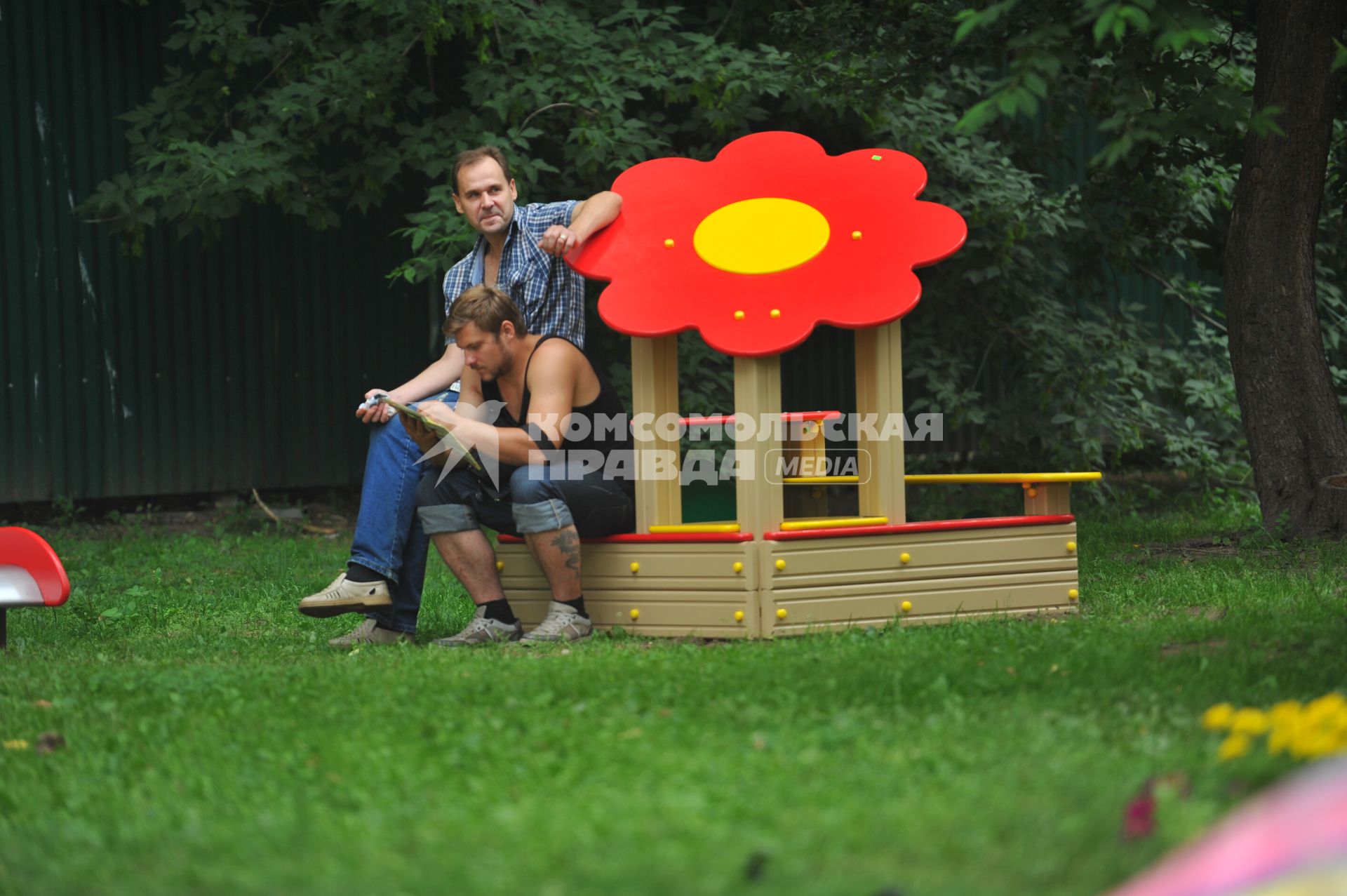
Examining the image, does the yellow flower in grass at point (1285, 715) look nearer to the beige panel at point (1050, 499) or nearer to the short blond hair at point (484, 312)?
the beige panel at point (1050, 499)

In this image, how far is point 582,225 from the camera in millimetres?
5668

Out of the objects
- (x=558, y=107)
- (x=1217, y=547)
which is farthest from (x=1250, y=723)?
(x=558, y=107)

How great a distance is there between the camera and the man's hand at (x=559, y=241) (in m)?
5.54

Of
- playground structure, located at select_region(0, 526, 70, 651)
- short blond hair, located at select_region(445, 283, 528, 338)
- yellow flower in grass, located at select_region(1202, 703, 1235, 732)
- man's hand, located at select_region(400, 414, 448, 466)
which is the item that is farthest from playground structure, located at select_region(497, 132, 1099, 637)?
yellow flower in grass, located at select_region(1202, 703, 1235, 732)

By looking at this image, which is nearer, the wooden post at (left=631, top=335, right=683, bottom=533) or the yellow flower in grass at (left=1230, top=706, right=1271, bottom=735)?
the yellow flower in grass at (left=1230, top=706, right=1271, bottom=735)

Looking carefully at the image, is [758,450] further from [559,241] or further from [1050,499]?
[1050,499]

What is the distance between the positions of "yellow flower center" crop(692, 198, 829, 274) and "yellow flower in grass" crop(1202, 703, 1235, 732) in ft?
8.64

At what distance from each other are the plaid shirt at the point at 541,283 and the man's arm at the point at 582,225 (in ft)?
0.22

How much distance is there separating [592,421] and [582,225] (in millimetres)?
786

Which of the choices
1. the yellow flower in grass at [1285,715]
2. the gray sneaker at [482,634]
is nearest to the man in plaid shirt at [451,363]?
the gray sneaker at [482,634]

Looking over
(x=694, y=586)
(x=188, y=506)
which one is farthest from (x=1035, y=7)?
(x=188, y=506)

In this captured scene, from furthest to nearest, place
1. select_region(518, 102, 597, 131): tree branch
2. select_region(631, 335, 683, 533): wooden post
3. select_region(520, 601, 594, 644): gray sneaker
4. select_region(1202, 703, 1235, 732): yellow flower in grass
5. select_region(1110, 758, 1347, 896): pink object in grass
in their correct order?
select_region(518, 102, 597, 131): tree branch < select_region(631, 335, 683, 533): wooden post < select_region(520, 601, 594, 644): gray sneaker < select_region(1202, 703, 1235, 732): yellow flower in grass < select_region(1110, 758, 1347, 896): pink object in grass

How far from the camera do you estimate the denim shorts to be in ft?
17.1

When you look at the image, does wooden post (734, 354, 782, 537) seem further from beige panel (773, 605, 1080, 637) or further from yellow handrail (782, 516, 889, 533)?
beige panel (773, 605, 1080, 637)
